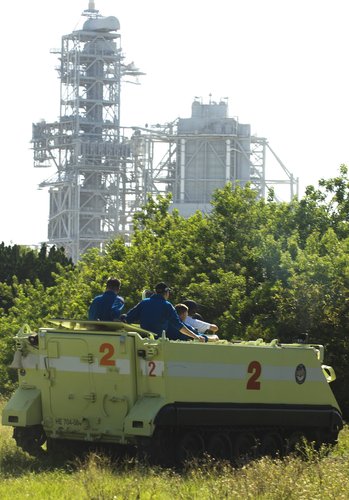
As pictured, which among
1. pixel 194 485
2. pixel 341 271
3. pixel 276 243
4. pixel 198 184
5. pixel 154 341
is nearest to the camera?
pixel 194 485

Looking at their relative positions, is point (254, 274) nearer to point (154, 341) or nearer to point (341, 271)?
point (341, 271)

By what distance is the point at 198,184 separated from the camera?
135 metres

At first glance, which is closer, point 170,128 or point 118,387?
point 118,387

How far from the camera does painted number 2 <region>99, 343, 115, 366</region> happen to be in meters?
16.4

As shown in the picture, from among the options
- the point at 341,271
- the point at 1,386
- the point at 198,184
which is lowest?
the point at 1,386

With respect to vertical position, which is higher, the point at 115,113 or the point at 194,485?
the point at 115,113

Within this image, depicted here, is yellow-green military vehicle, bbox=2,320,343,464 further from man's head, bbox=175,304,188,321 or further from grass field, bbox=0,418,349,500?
man's head, bbox=175,304,188,321

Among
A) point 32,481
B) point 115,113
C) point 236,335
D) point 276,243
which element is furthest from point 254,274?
point 115,113

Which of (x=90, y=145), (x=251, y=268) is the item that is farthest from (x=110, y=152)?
(x=251, y=268)

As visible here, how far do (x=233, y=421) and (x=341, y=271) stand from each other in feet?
39.1

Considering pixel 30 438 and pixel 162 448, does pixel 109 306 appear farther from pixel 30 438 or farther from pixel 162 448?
pixel 162 448

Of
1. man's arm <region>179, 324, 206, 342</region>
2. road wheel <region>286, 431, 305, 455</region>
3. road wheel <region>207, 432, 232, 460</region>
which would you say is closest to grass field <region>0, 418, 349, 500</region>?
road wheel <region>207, 432, 232, 460</region>

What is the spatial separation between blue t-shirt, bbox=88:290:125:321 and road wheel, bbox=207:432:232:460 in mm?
2030

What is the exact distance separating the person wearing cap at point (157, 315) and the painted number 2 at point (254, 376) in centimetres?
102
